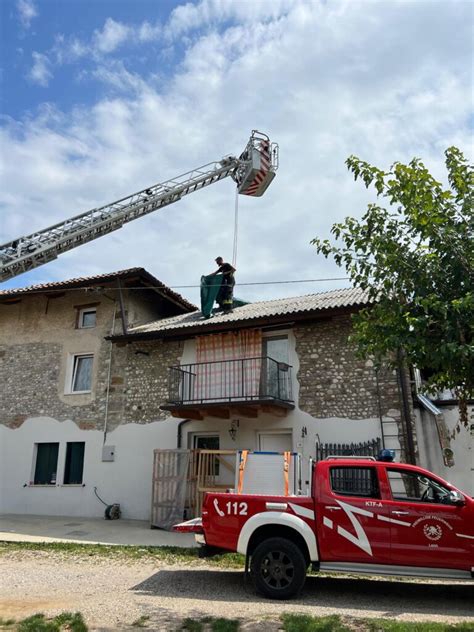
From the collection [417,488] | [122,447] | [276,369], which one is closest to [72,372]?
[122,447]

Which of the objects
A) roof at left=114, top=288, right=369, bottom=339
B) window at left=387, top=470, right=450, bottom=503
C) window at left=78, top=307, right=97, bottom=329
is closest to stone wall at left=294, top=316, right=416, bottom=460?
roof at left=114, top=288, right=369, bottom=339

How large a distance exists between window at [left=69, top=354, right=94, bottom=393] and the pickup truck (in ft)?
32.1

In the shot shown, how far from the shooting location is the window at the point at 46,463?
14641 millimetres

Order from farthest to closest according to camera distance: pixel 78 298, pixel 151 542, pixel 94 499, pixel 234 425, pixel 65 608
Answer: pixel 78 298
pixel 94 499
pixel 234 425
pixel 151 542
pixel 65 608

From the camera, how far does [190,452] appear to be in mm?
11641

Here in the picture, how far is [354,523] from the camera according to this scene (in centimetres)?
598

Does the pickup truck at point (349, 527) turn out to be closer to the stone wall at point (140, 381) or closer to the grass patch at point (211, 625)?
the grass patch at point (211, 625)

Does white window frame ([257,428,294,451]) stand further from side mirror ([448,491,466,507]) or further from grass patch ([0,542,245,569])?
side mirror ([448,491,466,507])

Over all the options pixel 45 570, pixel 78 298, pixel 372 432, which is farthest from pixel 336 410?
pixel 78 298

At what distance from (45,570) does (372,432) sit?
7131 mm

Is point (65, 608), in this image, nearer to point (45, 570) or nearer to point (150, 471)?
point (45, 570)

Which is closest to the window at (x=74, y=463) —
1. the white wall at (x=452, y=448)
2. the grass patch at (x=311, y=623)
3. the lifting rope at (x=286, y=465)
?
the lifting rope at (x=286, y=465)

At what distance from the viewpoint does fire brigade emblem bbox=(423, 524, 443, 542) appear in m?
5.73

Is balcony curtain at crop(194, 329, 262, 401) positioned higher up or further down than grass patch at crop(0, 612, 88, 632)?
higher up
